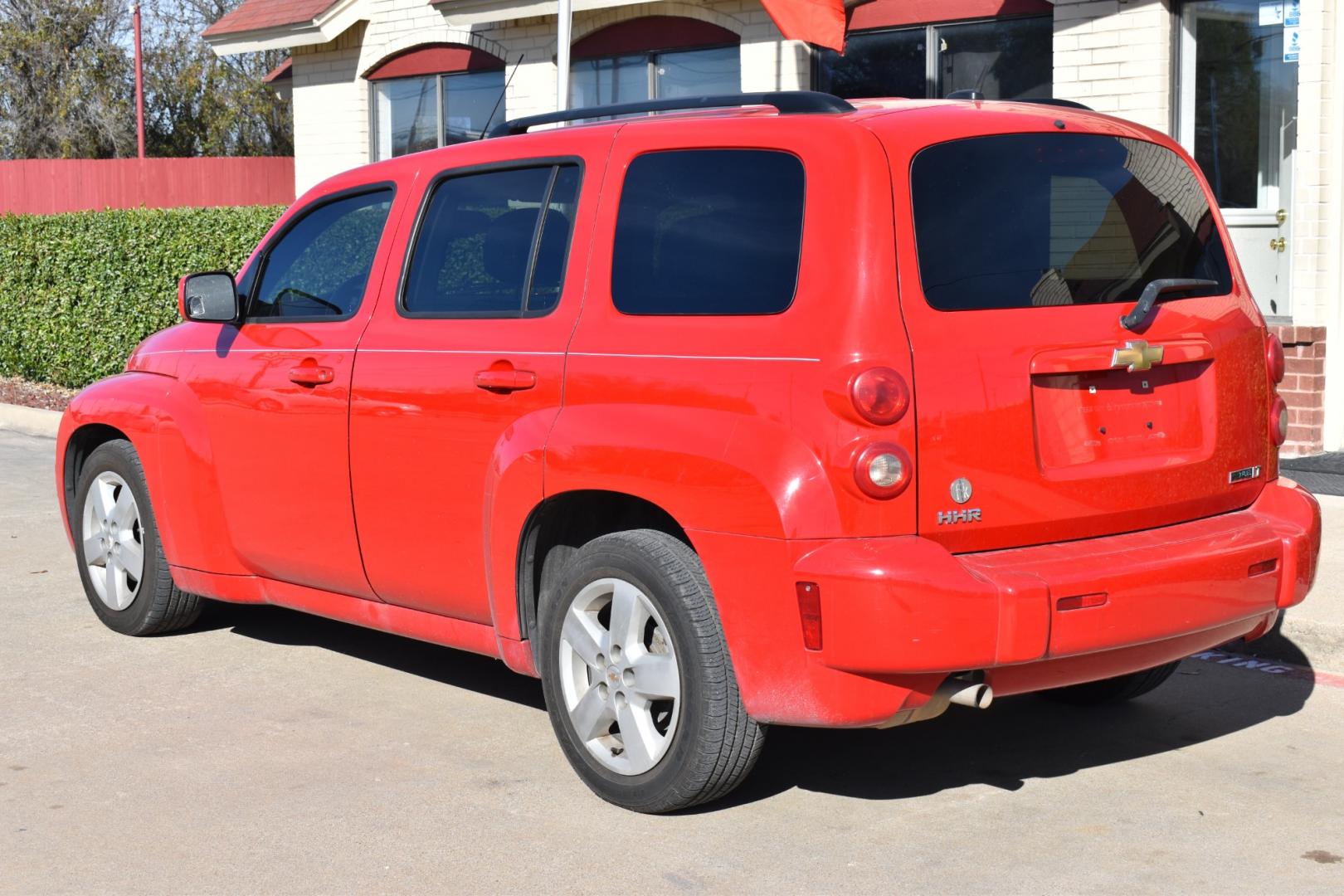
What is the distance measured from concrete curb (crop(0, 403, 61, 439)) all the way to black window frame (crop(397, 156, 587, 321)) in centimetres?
974

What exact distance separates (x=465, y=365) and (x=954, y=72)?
9.04 metres

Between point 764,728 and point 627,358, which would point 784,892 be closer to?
point 764,728

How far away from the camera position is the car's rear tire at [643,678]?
4.54 m

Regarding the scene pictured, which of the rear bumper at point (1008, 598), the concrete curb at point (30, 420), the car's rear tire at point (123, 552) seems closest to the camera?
the rear bumper at point (1008, 598)

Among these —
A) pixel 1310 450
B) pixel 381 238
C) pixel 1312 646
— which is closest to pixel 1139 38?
pixel 1310 450

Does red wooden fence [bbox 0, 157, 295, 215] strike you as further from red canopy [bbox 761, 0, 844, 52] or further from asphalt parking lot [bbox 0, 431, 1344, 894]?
asphalt parking lot [bbox 0, 431, 1344, 894]

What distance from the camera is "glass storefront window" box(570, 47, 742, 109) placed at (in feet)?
51.8

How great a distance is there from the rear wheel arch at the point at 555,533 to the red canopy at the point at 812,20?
8.62 meters

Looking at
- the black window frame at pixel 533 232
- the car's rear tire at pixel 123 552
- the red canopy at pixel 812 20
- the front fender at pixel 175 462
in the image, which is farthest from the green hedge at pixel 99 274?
the black window frame at pixel 533 232

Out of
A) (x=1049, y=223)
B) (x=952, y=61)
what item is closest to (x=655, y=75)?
(x=952, y=61)

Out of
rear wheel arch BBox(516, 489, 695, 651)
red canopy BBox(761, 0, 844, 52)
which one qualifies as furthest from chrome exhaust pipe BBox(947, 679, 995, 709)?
red canopy BBox(761, 0, 844, 52)

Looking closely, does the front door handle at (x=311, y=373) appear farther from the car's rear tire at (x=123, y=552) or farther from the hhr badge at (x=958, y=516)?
the hhr badge at (x=958, y=516)

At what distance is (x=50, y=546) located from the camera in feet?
30.0

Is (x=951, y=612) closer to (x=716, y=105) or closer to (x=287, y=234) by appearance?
(x=716, y=105)
